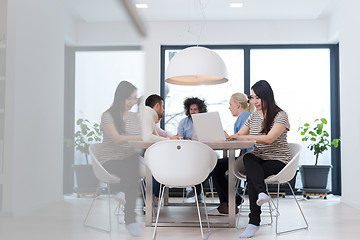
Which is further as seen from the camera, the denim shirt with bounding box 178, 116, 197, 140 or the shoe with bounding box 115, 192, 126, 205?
the denim shirt with bounding box 178, 116, 197, 140

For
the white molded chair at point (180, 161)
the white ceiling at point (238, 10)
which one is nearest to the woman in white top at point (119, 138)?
the white molded chair at point (180, 161)

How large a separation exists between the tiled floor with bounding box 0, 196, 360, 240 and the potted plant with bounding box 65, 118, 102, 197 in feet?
0.05

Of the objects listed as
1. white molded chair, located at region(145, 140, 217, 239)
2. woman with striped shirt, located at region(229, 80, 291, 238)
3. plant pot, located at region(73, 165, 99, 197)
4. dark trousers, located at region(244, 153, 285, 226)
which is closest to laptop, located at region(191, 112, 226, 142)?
woman with striped shirt, located at region(229, 80, 291, 238)

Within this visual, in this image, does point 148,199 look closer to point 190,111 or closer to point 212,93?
point 190,111

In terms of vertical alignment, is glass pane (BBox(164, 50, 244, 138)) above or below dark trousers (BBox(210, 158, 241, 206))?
above

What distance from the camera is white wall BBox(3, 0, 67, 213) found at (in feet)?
0.90

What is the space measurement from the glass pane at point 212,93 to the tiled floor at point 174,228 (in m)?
1.49

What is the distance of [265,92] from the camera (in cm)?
270

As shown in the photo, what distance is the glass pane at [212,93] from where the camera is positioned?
523cm

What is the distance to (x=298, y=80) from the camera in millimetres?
5250

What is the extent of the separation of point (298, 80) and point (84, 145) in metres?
5.18

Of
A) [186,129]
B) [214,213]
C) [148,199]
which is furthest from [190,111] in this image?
[148,199]

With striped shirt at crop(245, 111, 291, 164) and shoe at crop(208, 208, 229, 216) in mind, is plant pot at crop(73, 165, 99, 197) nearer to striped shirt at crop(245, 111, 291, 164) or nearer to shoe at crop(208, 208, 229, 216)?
striped shirt at crop(245, 111, 291, 164)

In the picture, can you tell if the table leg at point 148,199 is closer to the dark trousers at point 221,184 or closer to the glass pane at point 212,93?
the dark trousers at point 221,184
